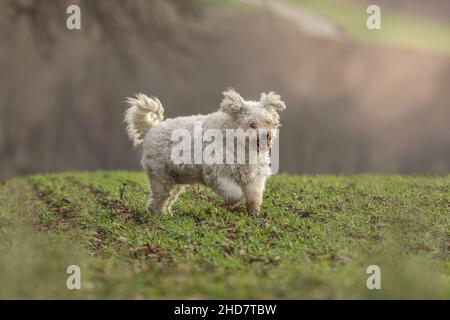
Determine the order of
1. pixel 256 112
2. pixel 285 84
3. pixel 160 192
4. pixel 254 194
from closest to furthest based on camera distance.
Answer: pixel 256 112, pixel 254 194, pixel 160 192, pixel 285 84

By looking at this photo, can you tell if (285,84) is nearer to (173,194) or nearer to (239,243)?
(173,194)

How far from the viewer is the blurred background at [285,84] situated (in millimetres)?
32250

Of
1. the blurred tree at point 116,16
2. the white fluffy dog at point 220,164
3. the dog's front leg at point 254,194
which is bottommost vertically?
the dog's front leg at point 254,194

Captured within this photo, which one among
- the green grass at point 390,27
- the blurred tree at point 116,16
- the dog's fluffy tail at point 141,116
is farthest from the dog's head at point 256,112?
the green grass at point 390,27

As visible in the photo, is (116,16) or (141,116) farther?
(116,16)

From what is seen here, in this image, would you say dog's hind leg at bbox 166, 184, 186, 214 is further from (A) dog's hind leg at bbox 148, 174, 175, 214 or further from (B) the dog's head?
(B) the dog's head

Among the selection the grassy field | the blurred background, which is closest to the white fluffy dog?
the grassy field

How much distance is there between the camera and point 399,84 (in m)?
32.1

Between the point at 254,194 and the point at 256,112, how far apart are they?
116 centimetres

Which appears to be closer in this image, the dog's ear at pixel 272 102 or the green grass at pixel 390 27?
the dog's ear at pixel 272 102

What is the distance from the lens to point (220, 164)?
1070 cm

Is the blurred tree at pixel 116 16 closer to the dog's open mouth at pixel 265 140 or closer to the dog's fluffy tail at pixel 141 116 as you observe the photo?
the dog's fluffy tail at pixel 141 116

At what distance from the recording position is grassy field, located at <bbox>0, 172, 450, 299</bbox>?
290 inches

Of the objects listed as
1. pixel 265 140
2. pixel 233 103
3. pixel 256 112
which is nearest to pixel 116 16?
pixel 233 103
